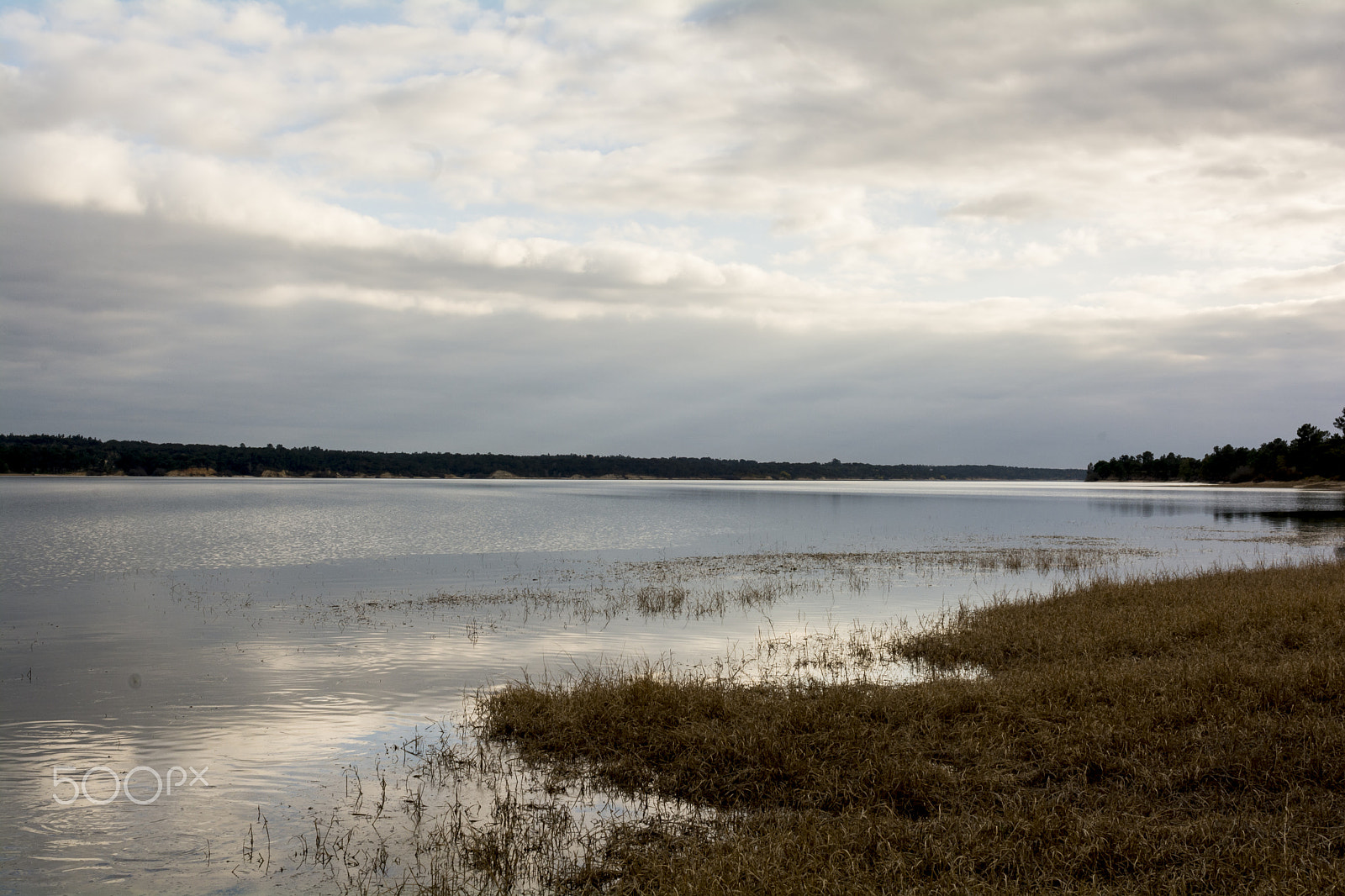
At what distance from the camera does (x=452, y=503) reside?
95.5 metres

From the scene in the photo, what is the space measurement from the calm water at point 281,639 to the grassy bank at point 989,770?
3.12 meters

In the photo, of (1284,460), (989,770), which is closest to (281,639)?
(989,770)

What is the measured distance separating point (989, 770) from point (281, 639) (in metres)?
16.2


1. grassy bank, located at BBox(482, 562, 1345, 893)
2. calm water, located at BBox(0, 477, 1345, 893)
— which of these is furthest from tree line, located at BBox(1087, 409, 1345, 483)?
grassy bank, located at BBox(482, 562, 1345, 893)

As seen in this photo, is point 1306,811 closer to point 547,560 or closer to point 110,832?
point 110,832

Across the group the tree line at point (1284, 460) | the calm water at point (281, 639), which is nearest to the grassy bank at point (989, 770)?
the calm water at point (281, 639)

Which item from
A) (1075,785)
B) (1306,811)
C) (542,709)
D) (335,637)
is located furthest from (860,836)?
(335,637)

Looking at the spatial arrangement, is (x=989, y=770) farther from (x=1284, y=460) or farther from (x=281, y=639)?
(x=1284, y=460)

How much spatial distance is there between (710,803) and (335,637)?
1355cm

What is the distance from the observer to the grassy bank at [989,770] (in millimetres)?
6660

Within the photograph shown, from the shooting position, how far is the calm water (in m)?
8.85

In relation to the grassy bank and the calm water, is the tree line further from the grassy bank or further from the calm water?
the grassy bank

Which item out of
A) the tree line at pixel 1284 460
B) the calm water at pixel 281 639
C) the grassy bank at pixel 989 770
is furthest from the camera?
the tree line at pixel 1284 460

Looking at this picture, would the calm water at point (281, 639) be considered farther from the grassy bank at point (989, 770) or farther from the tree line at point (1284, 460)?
the tree line at point (1284, 460)
